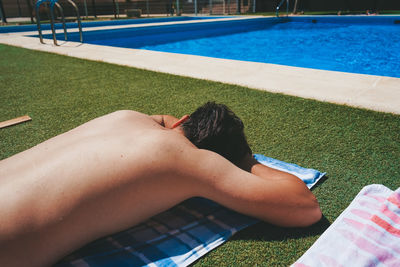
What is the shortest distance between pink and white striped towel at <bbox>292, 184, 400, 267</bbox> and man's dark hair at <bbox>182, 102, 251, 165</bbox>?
809mm

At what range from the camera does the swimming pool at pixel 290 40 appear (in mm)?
10420

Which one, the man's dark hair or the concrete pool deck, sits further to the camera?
the concrete pool deck

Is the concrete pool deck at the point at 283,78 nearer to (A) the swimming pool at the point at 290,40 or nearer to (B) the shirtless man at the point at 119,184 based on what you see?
(B) the shirtless man at the point at 119,184

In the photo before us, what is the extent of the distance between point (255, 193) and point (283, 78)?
4.03 metres

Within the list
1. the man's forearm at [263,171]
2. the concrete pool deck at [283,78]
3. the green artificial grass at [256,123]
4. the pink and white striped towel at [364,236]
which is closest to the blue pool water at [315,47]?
the concrete pool deck at [283,78]

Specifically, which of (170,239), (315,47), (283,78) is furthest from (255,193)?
(315,47)

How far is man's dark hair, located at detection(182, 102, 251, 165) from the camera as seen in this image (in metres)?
2.04

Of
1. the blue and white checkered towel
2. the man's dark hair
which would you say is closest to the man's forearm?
the man's dark hair

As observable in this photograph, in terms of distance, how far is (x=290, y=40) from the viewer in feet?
47.0

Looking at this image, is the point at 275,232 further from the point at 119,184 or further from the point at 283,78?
the point at 283,78

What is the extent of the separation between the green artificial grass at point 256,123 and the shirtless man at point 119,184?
A: 268mm

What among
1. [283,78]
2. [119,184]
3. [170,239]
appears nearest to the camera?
[119,184]

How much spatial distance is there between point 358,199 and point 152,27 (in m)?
14.4

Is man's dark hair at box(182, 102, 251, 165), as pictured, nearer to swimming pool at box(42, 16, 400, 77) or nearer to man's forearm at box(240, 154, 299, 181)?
man's forearm at box(240, 154, 299, 181)
